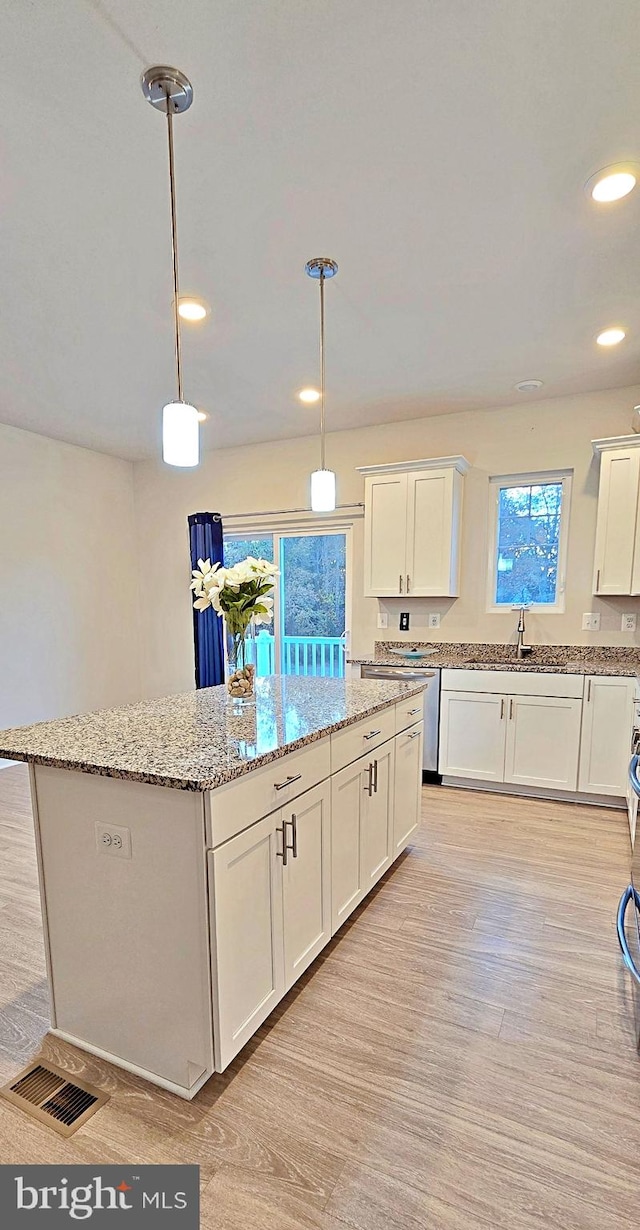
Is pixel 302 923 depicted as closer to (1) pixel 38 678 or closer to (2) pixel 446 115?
(2) pixel 446 115

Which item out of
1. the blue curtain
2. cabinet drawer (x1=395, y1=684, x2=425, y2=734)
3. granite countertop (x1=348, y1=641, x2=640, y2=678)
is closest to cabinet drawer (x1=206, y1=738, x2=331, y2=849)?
cabinet drawer (x1=395, y1=684, x2=425, y2=734)

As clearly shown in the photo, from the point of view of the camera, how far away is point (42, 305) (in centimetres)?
254

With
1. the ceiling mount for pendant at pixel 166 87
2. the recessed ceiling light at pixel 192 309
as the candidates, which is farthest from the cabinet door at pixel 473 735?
the ceiling mount for pendant at pixel 166 87

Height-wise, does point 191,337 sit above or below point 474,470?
above

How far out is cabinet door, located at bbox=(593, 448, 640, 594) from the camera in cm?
343

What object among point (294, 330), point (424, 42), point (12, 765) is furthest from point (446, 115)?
point (12, 765)

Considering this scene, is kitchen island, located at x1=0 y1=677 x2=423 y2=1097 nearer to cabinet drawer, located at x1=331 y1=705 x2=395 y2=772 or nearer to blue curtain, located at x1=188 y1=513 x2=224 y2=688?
cabinet drawer, located at x1=331 y1=705 x2=395 y2=772

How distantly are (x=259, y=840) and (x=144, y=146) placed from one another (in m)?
2.16

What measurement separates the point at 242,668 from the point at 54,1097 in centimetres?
146

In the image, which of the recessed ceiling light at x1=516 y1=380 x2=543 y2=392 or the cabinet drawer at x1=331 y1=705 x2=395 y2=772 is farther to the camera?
the recessed ceiling light at x1=516 y1=380 x2=543 y2=392

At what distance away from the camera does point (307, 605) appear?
4.88 metres

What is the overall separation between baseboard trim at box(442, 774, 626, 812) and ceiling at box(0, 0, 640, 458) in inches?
109

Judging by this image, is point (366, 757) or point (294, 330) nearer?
point (366, 757)

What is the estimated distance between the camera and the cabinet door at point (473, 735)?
12.0 feet
